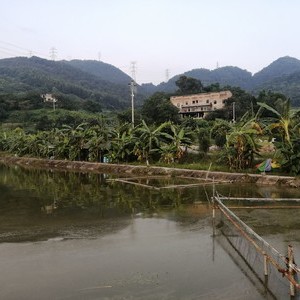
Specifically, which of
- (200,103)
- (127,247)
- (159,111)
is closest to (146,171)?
(127,247)

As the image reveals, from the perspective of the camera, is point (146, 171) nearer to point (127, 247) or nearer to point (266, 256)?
point (127, 247)

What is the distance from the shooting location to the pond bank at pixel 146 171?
19.2 m

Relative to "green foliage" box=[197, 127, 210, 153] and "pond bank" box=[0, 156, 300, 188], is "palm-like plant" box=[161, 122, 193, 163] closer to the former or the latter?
"green foliage" box=[197, 127, 210, 153]

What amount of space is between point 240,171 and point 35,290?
52.5 feet

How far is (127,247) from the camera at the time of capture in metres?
9.89

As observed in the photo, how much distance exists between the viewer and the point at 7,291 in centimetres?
731

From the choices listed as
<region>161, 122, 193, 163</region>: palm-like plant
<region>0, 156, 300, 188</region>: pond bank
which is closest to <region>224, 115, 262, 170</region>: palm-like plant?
<region>0, 156, 300, 188</region>: pond bank

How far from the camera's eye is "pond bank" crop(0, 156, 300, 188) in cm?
1922

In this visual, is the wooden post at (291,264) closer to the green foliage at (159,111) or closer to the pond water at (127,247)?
the pond water at (127,247)

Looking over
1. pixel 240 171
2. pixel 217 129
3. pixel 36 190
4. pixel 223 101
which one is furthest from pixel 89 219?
pixel 223 101

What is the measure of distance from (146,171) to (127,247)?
617 inches

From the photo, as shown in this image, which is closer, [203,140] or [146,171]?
[146,171]

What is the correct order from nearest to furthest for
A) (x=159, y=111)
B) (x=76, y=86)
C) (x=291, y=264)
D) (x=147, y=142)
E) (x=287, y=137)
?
1. (x=291, y=264)
2. (x=287, y=137)
3. (x=147, y=142)
4. (x=159, y=111)
5. (x=76, y=86)

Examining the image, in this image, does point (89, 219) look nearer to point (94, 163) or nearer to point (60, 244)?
point (60, 244)
